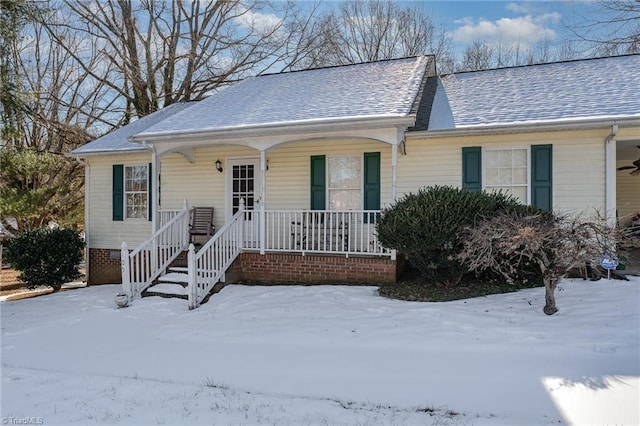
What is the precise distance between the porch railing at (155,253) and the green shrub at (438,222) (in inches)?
188

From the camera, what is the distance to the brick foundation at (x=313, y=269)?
809 cm

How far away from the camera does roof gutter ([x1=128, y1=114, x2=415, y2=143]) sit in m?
7.45

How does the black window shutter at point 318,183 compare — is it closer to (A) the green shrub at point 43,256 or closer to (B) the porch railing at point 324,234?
(B) the porch railing at point 324,234

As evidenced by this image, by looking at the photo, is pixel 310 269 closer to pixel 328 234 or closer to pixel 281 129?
pixel 328 234

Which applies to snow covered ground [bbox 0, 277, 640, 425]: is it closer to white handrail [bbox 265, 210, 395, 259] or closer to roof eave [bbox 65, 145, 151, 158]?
white handrail [bbox 265, 210, 395, 259]

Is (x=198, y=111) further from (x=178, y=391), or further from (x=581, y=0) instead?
(x=581, y=0)

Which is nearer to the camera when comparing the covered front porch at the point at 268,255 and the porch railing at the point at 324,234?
the covered front porch at the point at 268,255

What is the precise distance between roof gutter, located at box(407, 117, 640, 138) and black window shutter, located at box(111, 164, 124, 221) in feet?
25.6

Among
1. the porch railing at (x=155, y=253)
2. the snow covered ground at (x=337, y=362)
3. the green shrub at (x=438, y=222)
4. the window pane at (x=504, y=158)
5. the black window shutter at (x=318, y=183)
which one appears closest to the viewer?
the snow covered ground at (x=337, y=362)

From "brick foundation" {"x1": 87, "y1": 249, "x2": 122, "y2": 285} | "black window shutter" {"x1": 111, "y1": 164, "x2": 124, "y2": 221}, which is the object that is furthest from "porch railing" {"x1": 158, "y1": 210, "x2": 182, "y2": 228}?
"brick foundation" {"x1": 87, "y1": 249, "x2": 122, "y2": 285}

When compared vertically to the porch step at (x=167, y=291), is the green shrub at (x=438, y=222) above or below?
above

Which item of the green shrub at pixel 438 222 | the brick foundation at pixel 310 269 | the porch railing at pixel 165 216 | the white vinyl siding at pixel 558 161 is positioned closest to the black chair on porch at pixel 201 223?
the porch railing at pixel 165 216

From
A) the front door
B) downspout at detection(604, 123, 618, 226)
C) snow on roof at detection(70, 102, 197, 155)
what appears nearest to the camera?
downspout at detection(604, 123, 618, 226)

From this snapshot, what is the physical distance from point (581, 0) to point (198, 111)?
57.0 feet
